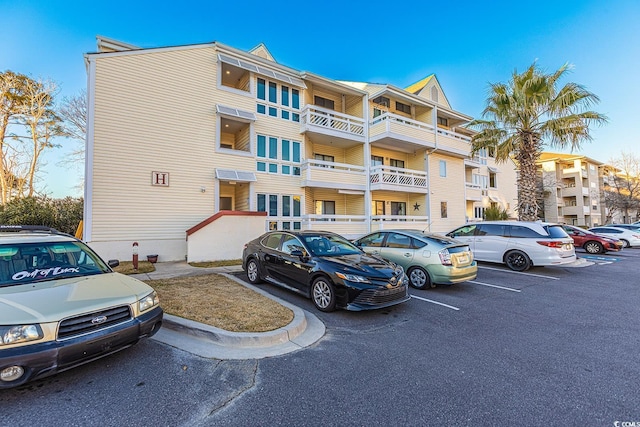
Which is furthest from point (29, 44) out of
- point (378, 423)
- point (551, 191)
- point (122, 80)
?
A: point (551, 191)

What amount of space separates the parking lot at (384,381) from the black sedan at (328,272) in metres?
0.46

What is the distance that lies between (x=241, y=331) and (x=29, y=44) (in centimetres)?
2489

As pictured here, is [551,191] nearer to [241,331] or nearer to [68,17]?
[241,331]

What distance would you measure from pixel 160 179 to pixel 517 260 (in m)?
14.9

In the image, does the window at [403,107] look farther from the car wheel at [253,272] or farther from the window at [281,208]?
the car wheel at [253,272]

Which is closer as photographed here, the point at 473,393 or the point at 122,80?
the point at 473,393

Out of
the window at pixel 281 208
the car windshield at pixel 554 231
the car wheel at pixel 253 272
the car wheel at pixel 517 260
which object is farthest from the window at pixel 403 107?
the car wheel at pixel 253 272

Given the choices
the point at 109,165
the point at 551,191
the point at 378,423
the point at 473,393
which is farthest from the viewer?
the point at 551,191

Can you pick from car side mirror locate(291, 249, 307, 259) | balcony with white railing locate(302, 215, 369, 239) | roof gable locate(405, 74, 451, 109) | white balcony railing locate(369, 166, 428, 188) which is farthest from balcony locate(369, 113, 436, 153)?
car side mirror locate(291, 249, 307, 259)

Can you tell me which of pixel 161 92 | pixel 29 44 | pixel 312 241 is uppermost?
pixel 29 44

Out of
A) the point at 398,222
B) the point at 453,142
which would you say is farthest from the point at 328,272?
the point at 453,142

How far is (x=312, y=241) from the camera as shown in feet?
22.2

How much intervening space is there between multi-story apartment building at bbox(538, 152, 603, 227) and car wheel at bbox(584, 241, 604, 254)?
29.9 meters

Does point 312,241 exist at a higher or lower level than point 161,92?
lower
